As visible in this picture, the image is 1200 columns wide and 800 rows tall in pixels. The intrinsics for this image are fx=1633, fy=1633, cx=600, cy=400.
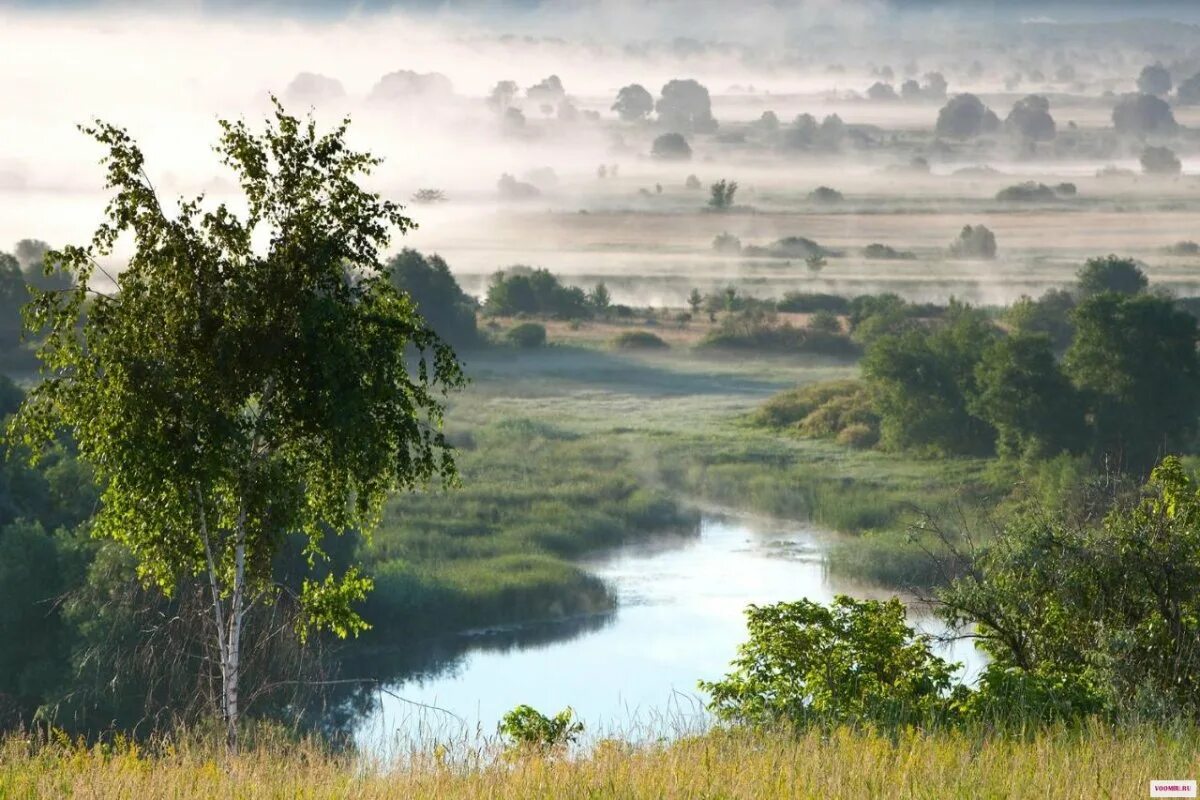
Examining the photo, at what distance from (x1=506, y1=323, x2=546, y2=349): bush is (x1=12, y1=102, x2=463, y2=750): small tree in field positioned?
115 meters

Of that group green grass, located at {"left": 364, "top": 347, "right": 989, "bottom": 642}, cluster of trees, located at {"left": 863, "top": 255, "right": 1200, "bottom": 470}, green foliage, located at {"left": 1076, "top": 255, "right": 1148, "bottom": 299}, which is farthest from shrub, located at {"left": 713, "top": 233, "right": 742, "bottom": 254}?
cluster of trees, located at {"left": 863, "top": 255, "right": 1200, "bottom": 470}

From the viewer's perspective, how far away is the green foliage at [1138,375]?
288ft

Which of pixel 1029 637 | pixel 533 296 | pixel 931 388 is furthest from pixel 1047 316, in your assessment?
pixel 1029 637

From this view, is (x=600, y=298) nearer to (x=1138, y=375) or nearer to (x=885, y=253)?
(x=885, y=253)

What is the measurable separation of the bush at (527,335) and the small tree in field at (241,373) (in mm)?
115332

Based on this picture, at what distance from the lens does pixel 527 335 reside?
5335 inches

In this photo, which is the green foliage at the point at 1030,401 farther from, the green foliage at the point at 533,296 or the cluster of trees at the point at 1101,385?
the green foliage at the point at 533,296

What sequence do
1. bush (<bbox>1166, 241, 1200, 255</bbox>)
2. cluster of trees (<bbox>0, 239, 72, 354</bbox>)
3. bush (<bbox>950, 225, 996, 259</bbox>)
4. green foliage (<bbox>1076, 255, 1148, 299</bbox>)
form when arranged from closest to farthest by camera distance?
cluster of trees (<bbox>0, 239, 72, 354</bbox>), green foliage (<bbox>1076, 255, 1148, 299</bbox>), bush (<bbox>1166, 241, 1200, 255</bbox>), bush (<bbox>950, 225, 996, 259</bbox>)

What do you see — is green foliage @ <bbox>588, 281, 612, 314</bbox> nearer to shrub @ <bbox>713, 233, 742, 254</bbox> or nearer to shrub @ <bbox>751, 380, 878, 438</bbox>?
shrub @ <bbox>713, 233, 742, 254</bbox>

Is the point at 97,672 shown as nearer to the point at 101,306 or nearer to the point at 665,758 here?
the point at 101,306

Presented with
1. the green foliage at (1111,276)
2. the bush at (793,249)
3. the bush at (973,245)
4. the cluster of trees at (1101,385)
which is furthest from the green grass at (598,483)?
the bush at (973,245)

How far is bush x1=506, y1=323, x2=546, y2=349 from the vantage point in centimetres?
13475

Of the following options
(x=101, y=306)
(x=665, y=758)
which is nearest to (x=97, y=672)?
(x=101, y=306)

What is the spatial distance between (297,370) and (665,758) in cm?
666
